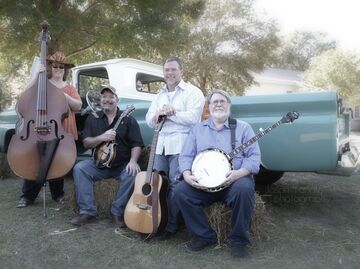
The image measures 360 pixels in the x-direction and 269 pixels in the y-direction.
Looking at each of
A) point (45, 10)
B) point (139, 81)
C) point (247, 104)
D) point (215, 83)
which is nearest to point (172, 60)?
point (247, 104)

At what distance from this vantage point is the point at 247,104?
13.3 feet

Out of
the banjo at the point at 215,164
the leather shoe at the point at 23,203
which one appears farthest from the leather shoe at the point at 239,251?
the leather shoe at the point at 23,203

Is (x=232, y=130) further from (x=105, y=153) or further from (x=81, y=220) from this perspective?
(x=81, y=220)

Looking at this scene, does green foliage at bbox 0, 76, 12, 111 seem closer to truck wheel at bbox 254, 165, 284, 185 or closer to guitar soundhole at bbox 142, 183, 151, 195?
truck wheel at bbox 254, 165, 284, 185

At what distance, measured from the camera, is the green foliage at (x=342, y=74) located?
24188 millimetres

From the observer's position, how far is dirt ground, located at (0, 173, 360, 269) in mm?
3078

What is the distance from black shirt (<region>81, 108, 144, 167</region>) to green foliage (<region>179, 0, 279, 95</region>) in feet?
58.8

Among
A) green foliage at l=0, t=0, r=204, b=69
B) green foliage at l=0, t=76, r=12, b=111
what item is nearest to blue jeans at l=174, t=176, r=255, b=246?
green foliage at l=0, t=0, r=204, b=69

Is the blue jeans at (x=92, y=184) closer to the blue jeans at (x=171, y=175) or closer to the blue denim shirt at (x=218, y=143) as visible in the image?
the blue jeans at (x=171, y=175)

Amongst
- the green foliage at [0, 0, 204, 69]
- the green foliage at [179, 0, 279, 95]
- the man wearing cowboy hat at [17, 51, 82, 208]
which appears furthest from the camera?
the green foliage at [179, 0, 279, 95]

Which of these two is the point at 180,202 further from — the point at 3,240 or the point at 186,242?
the point at 3,240

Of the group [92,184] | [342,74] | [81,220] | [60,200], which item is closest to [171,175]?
[92,184]

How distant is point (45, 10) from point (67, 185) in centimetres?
533

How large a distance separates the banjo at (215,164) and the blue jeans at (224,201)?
0.12 meters
